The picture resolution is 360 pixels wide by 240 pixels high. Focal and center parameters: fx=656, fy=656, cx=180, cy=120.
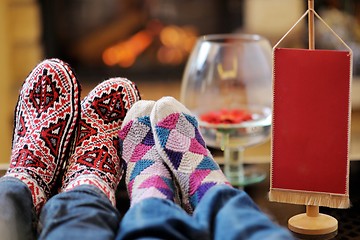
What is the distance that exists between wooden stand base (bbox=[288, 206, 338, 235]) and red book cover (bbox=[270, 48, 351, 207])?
4cm

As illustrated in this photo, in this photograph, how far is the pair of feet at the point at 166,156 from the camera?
3.01 feet

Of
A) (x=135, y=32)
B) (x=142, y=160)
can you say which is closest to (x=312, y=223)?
(x=142, y=160)

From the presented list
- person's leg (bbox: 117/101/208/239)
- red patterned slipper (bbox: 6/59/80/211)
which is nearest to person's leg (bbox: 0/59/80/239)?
red patterned slipper (bbox: 6/59/80/211)

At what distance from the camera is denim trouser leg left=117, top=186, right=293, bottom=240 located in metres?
0.75

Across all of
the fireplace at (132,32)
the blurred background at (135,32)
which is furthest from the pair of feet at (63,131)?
the fireplace at (132,32)

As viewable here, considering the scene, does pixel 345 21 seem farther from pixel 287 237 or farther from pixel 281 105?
pixel 287 237

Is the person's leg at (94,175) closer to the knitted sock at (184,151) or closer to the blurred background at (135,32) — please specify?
the knitted sock at (184,151)

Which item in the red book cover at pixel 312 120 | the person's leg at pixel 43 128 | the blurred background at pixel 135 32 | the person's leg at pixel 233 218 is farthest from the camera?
the blurred background at pixel 135 32

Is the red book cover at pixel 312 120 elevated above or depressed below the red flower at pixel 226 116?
above

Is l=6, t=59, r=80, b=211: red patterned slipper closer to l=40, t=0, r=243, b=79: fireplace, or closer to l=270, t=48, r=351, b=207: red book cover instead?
l=270, t=48, r=351, b=207: red book cover

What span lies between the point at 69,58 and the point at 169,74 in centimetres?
45

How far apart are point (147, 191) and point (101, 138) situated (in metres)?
0.26

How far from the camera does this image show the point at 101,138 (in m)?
1.12

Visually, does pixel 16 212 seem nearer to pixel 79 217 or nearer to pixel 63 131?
pixel 79 217
